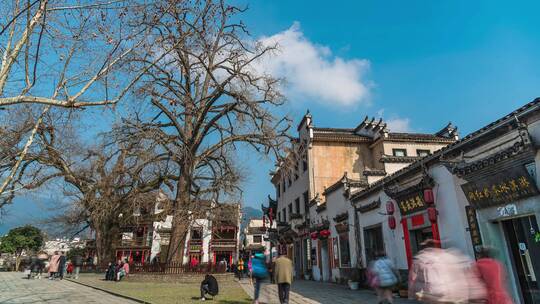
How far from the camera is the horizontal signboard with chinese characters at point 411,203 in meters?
11.2

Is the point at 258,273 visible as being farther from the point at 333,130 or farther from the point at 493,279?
the point at 333,130

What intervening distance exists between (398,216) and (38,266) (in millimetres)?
23364

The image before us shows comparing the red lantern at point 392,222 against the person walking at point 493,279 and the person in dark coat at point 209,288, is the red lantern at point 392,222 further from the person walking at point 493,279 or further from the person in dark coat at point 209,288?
the person walking at point 493,279

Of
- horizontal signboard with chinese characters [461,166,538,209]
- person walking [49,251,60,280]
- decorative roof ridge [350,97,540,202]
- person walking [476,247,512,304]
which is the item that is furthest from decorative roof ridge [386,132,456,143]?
person walking [49,251,60,280]

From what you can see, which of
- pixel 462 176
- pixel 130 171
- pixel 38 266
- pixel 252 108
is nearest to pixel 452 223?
pixel 462 176

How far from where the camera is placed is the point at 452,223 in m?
10.0

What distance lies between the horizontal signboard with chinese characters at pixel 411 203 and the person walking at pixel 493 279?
6198 millimetres

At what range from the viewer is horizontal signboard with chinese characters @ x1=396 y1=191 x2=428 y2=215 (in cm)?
1122

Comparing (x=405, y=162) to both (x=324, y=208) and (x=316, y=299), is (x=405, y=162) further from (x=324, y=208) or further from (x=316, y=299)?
(x=316, y=299)

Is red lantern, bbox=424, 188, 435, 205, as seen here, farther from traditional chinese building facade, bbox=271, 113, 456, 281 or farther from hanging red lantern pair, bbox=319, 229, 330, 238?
hanging red lantern pair, bbox=319, 229, 330, 238

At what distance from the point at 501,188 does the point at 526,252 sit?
1.74 metres

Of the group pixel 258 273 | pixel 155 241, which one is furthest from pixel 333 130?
pixel 155 241

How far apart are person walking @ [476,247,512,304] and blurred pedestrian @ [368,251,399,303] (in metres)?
1.83

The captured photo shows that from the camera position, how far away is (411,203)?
11.7m
